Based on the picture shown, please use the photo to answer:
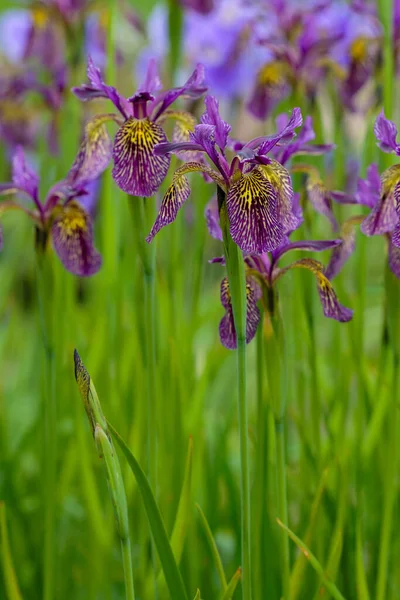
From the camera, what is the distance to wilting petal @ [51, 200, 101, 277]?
2.96 ft

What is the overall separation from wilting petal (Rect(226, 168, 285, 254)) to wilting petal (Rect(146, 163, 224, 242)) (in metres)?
0.03

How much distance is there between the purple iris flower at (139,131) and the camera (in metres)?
0.74

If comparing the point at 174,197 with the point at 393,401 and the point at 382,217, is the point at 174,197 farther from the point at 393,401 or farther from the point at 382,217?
the point at 393,401

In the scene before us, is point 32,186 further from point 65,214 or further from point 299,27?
point 299,27

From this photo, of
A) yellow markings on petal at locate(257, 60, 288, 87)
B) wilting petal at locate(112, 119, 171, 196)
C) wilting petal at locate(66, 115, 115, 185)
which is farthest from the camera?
yellow markings on petal at locate(257, 60, 288, 87)

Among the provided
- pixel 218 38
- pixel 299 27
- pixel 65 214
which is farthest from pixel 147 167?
pixel 218 38

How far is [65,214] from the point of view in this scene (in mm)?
917

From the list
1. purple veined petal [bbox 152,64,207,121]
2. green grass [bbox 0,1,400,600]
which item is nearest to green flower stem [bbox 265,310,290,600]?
green grass [bbox 0,1,400,600]

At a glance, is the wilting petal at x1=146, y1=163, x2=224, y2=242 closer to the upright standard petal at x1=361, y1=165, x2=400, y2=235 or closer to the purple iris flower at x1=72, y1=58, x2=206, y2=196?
the purple iris flower at x1=72, y1=58, x2=206, y2=196

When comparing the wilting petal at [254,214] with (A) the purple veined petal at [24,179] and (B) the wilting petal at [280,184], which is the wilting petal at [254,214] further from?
(A) the purple veined petal at [24,179]

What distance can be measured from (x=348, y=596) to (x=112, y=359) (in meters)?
0.55

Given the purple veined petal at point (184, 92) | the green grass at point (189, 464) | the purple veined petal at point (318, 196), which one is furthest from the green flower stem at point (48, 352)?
the purple veined petal at point (318, 196)

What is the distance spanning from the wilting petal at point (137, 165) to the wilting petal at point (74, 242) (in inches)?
6.8

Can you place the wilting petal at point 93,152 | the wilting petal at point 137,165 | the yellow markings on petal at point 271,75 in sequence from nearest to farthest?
the wilting petal at point 137,165 → the wilting petal at point 93,152 → the yellow markings on petal at point 271,75
